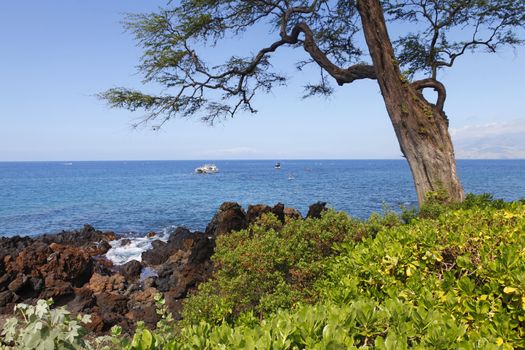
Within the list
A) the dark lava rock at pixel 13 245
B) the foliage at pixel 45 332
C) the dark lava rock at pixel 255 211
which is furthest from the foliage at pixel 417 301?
the dark lava rock at pixel 13 245

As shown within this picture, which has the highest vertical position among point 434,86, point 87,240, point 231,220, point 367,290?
point 434,86

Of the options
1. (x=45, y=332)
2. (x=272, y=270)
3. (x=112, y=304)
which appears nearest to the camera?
(x=45, y=332)

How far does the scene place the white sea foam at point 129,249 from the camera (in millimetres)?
20097

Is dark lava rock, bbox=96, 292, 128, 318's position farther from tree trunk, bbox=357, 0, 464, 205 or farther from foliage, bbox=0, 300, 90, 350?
foliage, bbox=0, 300, 90, 350

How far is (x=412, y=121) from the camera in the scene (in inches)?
439

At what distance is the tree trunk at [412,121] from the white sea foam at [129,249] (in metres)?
14.5

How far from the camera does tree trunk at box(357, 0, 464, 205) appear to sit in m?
11.0

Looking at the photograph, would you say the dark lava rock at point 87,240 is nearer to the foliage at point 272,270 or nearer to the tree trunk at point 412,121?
the foliage at point 272,270

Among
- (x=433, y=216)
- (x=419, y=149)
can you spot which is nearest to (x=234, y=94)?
(x=419, y=149)

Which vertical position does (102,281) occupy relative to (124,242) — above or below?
above

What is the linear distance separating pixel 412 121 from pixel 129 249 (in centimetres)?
1737

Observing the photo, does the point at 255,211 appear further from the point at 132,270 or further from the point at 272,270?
the point at 272,270

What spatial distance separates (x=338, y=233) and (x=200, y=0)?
403 inches

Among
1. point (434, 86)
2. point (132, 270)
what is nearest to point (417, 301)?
point (434, 86)
